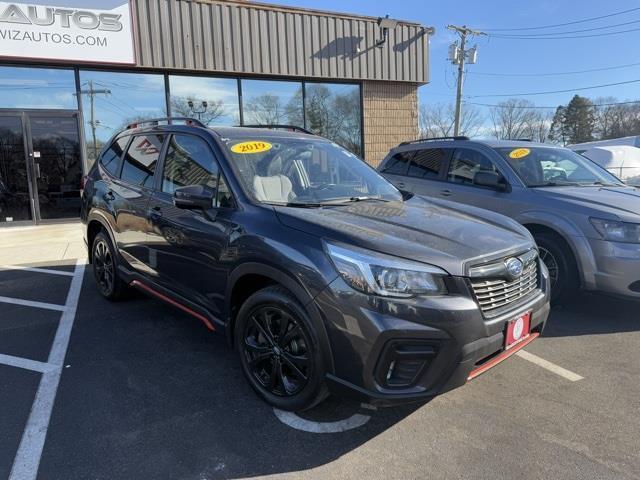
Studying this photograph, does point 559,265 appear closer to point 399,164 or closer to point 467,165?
point 467,165

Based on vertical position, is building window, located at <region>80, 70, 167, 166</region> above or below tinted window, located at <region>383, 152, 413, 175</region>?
above

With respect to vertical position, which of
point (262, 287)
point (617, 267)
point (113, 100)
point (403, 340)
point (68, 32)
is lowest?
point (617, 267)

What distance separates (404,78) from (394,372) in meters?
11.3

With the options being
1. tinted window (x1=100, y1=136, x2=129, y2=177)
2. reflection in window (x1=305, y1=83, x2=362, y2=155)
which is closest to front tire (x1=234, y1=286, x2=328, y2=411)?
tinted window (x1=100, y1=136, x2=129, y2=177)

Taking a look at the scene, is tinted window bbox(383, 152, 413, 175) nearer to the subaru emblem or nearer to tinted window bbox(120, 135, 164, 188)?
tinted window bbox(120, 135, 164, 188)

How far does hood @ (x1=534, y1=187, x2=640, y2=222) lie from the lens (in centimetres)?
419

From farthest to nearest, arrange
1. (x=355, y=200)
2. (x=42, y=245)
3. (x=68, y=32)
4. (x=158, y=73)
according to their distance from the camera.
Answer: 1. (x=158, y=73)
2. (x=68, y=32)
3. (x=42, y=245)
4. (x=355, y=200)

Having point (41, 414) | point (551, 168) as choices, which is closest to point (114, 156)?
point (41, 414)

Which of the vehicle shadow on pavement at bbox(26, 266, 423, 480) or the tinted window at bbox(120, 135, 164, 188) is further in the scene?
the tinted window at bbox(120, 135, 164, 188)

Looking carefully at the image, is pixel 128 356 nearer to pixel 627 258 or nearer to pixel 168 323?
pixel 168 323

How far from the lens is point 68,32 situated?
938 centimetres

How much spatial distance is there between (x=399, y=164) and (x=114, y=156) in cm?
378

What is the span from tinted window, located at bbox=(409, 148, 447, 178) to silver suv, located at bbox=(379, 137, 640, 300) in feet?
0.05

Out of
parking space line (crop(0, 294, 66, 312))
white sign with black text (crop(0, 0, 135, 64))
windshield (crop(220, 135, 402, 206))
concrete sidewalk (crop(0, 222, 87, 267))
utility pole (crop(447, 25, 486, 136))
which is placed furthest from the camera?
utility pole (crop(447, 25, 486, 136))
